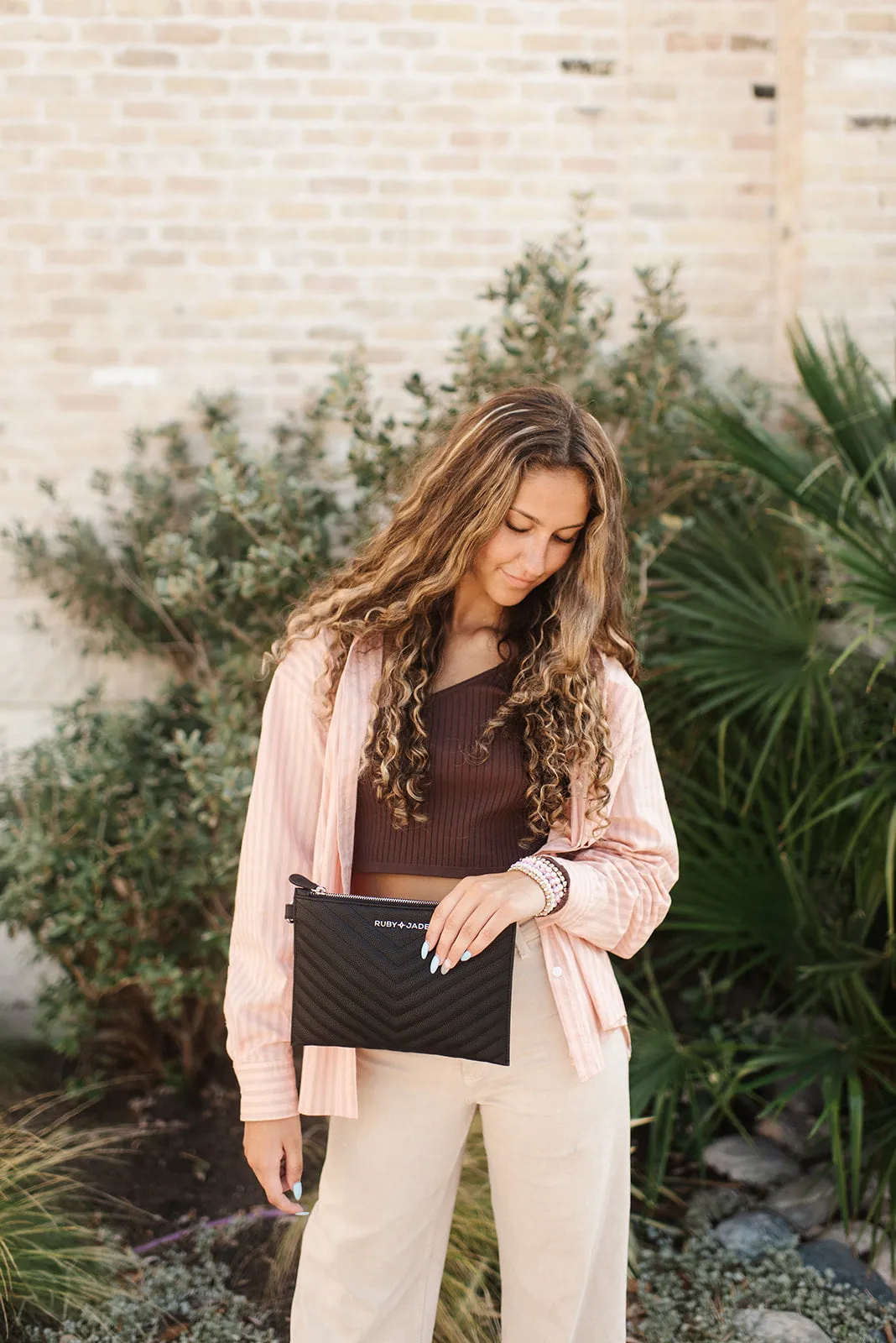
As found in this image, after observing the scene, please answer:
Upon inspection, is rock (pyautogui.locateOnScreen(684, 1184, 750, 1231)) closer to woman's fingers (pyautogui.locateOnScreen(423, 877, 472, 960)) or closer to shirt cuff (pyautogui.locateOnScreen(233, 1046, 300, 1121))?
shirt cuff (pyautogui.locateOnScreen(233, 1046, 300, 1121))

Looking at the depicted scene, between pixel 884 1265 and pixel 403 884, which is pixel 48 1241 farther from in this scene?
pixel 884 1265

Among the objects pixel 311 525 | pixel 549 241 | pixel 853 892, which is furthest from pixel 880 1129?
pixel 549 241

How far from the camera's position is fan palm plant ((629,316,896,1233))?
306cm

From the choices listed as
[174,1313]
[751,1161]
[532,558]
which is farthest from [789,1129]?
[532,558]

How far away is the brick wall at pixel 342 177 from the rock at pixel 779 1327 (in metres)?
2.73

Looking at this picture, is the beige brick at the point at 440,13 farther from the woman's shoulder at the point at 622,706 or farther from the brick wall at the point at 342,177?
the woman's shoulder at the point at 622,706

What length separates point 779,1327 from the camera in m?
2.69

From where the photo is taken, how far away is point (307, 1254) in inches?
69.0

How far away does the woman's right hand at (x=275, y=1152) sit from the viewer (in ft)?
5.45

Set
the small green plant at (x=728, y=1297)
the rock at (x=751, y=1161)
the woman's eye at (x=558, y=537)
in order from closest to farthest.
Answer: the woman's eye at (x=558, y=537) → the small green plant at (x=728, y=1297) → the rock at (x=751, y=1161)

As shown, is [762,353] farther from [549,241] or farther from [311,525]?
[311,525]

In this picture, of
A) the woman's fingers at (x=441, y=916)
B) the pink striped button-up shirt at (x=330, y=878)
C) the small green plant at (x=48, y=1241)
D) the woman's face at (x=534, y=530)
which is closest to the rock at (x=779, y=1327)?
the pink striped button-up shirt at (x=330, y=878)

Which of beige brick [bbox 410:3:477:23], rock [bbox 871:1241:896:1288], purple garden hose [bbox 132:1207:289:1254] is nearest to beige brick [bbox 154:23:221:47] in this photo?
beige brick [bbox 410:3:477:23]

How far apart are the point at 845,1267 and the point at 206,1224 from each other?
5.76ft
